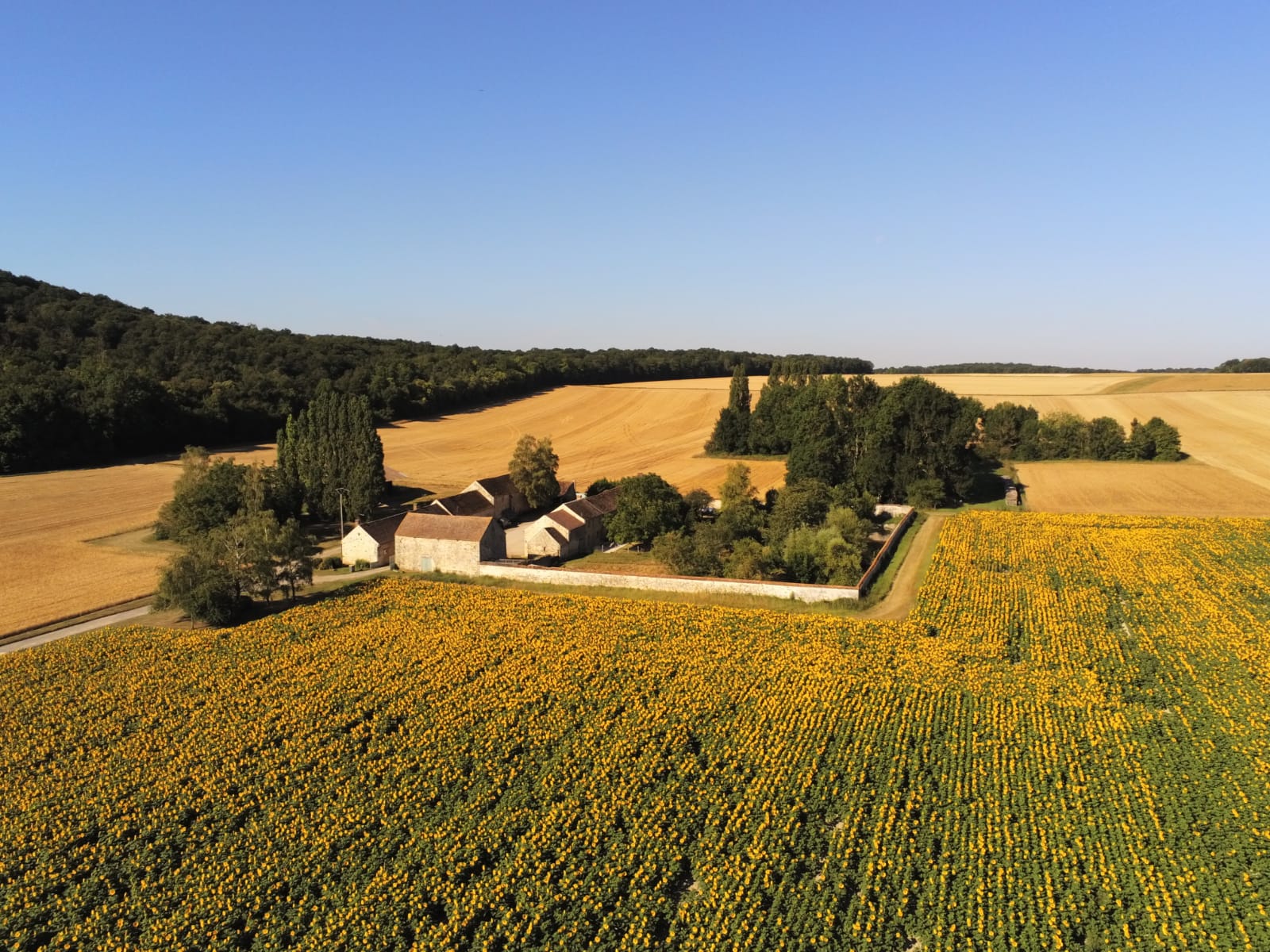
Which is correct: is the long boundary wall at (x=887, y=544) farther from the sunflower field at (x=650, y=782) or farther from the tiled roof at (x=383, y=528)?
the tiled roof at (x=383, y=528)

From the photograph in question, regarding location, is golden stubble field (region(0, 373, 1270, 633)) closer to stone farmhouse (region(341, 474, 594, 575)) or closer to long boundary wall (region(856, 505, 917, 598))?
long boundary wall (region(856, 505, 917, 598))

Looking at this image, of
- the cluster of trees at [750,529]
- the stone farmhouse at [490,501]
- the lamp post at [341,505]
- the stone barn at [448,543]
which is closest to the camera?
the cluster of trees at [750,529]

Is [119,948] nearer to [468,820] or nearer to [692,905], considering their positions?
[468,820]

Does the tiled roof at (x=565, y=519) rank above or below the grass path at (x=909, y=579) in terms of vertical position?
above

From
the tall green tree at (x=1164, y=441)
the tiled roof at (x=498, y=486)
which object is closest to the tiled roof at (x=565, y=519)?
the tiled roof at (x=498, y=486)

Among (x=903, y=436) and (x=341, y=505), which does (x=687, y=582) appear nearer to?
(x=341, y=505)

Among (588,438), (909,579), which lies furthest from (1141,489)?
(588,438)

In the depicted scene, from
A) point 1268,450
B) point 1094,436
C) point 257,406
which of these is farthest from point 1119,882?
point 257,406

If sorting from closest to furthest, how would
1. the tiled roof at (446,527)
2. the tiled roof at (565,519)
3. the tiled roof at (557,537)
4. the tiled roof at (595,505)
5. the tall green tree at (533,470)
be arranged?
the tiled roof at (446,527) → the tiled roof at (557,537) → the tiled roof at (565,519) → the tiled roof at (595,505) → the tall green tree at (533,470)
